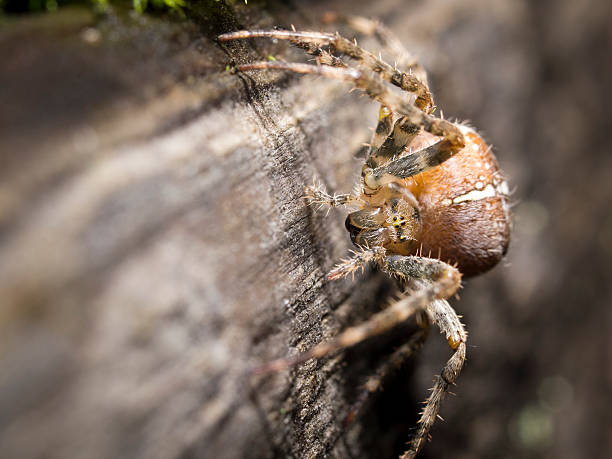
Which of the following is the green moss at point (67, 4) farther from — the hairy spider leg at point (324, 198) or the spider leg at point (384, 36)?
the spider leg at point (384, 36)

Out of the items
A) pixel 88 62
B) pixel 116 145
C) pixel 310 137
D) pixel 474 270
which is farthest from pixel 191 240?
pixel 474 270

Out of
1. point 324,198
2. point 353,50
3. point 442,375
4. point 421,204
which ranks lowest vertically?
point 442,375

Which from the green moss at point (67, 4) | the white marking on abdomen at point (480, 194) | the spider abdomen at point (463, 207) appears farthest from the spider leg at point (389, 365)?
the green moss at point (67, 4)

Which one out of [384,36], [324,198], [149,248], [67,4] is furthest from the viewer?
[384,36]

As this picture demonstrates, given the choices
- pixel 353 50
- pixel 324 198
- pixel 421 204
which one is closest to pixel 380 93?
pixel 353 50

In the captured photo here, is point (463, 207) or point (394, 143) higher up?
point (394, 143)

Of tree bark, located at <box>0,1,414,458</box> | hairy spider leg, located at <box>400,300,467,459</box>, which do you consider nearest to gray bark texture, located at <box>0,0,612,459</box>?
tree bark, located at <box>0,1,414,458</box>

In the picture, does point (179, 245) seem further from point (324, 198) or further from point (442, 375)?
point (442, 375)

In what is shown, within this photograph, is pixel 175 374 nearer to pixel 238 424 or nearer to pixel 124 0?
pixel 238 424

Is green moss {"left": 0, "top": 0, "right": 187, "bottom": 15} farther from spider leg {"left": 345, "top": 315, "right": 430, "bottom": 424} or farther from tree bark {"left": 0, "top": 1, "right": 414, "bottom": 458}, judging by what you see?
spider leg {"left": 345, "top": 315, "right": 430, "bottom": 424}
